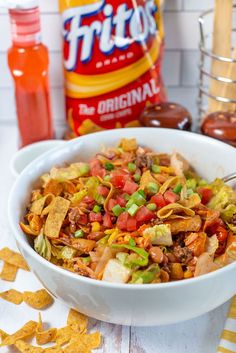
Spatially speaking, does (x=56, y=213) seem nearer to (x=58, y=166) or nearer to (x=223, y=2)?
(x=58, y=166)

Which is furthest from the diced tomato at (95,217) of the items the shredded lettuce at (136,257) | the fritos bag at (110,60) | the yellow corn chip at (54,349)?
the fritos bag at (110,60)

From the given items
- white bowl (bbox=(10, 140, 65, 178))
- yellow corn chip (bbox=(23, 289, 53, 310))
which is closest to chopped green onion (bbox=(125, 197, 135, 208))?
yellow corn chip (bbox=(23, 289, 53, 310))

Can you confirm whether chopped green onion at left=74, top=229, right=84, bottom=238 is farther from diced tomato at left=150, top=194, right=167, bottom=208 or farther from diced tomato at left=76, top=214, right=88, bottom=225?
diced tomato at left=150, top=194, right=167, bottom=208

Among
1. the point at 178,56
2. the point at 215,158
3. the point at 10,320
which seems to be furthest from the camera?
→ the point at 178,56

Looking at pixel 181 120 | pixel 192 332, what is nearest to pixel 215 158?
pixel 181 120

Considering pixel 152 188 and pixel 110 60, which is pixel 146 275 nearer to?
pixel 152 188
